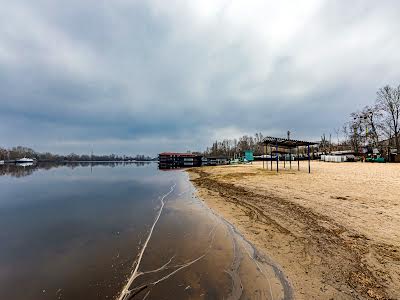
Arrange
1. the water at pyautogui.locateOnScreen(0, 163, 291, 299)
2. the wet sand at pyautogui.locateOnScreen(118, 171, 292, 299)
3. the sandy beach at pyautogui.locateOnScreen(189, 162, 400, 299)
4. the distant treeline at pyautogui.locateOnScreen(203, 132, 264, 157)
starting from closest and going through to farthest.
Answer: the sandy beach at pyautogui.locateOnScreen(189, 162, 400, 299) → the wet sand at pyautogui.locateOnScreen(118, 171, 292, 299) → the water at pyautogui.locateOnScreen(0, 163, 291, 299) → the distant treeline at pyautogui.locateOnScreen(203, 132, 264, 157)

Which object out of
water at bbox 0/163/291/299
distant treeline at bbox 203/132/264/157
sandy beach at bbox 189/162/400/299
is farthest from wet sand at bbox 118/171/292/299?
distant treeline at bbox 203/132/264/157

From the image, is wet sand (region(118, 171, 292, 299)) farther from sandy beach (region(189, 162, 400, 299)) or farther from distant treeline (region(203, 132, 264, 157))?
distant treeline (region(203, 132, 264, 157))

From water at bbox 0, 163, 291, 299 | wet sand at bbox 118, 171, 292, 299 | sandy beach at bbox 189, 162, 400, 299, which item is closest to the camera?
sandy beach at bbox 189, 162, 400, 299

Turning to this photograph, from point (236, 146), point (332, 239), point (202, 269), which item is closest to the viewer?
point (202, 269)

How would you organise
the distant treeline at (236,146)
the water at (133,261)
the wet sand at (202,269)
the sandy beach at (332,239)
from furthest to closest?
1. the distant treeline at (236,146)
2. the water at (133,261)
3. the wet sand at (202,269)
4. the sandy beach at (332,239)

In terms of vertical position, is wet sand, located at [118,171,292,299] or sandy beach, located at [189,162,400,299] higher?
sandy beach, located at [189,162,400,299]

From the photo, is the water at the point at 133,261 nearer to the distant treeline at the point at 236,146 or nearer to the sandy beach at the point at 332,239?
the sandy beach at the point at 332,239

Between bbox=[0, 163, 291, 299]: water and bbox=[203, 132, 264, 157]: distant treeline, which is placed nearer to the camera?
bbox=[0, 163, 291, 299]: water

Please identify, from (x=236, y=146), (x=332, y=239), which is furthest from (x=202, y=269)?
(x=236, y=146)

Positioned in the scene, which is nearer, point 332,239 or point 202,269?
point 202,269

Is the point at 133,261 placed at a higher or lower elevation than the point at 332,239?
lower

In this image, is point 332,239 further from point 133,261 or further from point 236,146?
point 236,146

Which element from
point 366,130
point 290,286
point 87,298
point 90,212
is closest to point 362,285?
point 290,286

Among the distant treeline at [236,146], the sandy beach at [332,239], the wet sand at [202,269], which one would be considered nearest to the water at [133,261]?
A: the wet sand at [202,269]
